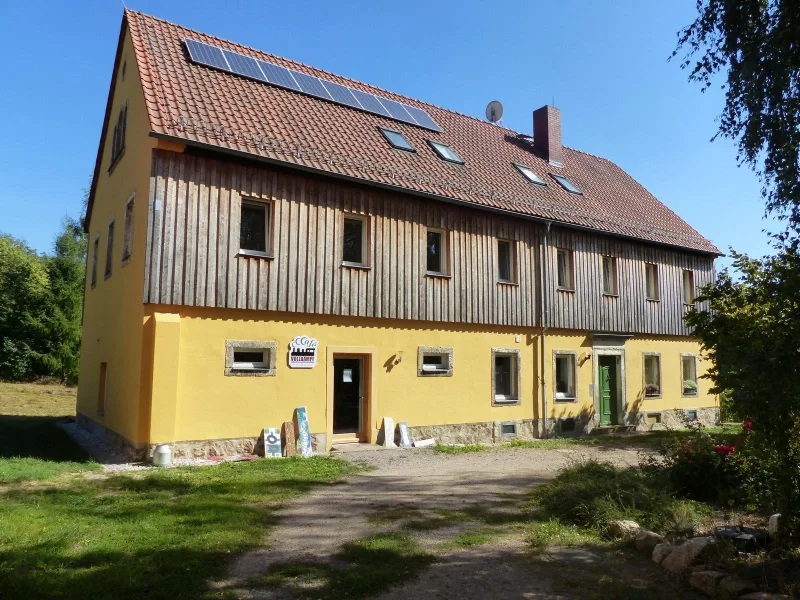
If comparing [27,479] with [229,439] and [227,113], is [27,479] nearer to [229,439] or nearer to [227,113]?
[229,439]

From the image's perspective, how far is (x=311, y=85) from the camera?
16.2 metres

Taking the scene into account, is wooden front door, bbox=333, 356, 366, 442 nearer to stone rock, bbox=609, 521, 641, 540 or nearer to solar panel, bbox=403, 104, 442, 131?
stone rock, bbox=609, 521, 641, 540

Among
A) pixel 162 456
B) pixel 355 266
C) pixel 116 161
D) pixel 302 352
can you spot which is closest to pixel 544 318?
pixel 355 266

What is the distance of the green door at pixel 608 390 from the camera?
59.3ft

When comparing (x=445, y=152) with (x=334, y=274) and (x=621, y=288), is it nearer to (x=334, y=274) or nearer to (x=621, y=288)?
(x=334, y=274)

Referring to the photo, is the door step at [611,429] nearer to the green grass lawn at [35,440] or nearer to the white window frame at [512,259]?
the white window frame at [512,259]

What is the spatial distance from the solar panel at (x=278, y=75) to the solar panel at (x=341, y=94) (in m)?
1.18

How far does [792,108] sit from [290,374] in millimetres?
9537

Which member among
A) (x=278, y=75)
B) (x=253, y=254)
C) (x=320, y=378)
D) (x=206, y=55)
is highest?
(x=278, y=75)

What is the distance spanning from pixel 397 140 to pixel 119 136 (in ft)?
23.2

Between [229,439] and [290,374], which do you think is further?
[290,374]

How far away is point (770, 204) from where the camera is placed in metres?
4.98

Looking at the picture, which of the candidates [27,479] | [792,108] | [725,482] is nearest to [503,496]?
[725,482]

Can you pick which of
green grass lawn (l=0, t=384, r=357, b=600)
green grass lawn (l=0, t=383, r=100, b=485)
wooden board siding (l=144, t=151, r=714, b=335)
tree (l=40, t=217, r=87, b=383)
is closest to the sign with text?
wooden board siding (l=144, t=151, r=714, b=335)
